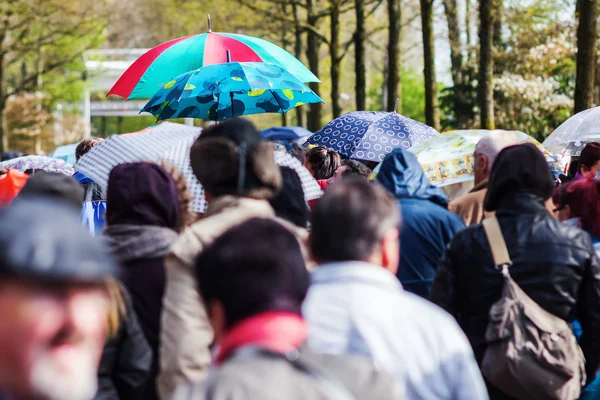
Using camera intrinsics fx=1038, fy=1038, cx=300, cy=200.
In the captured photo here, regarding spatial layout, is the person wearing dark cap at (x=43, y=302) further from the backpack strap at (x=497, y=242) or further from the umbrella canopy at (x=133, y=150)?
the umbrella canopy at (x=133, y=150)

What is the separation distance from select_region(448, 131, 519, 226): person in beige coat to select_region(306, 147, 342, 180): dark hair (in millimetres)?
2902

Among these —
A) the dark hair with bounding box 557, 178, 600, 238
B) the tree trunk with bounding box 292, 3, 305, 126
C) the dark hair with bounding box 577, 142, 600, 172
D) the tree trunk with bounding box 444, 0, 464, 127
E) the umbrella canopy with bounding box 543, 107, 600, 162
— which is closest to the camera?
the dark hair with bounding box 557, 178, 600, 238

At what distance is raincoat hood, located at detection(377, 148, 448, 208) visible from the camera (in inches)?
213

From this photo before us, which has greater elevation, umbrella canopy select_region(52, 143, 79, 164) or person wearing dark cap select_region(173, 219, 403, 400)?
person wearing dark cap select_region(173, 219, 403, 400)

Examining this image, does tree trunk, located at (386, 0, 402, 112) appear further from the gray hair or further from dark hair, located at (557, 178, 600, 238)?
dark hair, located at (557, 178, 600, 238)

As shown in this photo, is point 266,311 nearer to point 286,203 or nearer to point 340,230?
point 340,230

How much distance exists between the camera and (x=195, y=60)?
8891 mm

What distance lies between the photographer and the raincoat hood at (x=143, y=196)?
437 centimetres

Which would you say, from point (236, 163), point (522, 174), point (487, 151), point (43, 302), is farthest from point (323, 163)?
point (43, 302)

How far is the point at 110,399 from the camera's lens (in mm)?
3777

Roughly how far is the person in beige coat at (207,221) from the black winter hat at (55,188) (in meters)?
0.76

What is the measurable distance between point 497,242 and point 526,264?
0.15m

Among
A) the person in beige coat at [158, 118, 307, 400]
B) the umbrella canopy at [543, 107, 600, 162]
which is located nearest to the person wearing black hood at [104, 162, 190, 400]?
the person in beige coat at [158, 118, 307, 400]

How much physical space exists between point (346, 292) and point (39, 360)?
1.23m
